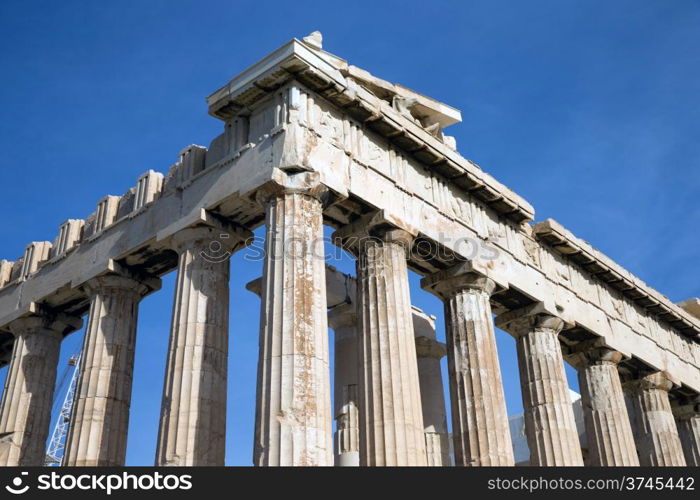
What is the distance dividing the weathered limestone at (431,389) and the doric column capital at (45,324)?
11.6m

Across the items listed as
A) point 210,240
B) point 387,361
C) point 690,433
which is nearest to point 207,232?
point 210,240

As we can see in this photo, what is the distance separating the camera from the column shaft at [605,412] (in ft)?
95.1

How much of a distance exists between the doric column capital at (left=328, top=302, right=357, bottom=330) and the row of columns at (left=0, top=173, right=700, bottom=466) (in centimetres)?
23

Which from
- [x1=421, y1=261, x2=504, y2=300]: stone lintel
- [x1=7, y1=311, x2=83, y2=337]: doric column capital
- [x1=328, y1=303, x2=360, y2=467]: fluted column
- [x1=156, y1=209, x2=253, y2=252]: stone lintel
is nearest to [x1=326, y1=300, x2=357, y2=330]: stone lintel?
[x1=328, y1=303, x2=360, y2=467]: fluted column

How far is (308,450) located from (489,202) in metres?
12.2

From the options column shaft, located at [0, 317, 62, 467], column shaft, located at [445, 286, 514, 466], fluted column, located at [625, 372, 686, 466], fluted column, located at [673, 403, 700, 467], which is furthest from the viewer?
fluted column, located at [673, 403, 700, 467]

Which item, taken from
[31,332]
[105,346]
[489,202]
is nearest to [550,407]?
[489,202]

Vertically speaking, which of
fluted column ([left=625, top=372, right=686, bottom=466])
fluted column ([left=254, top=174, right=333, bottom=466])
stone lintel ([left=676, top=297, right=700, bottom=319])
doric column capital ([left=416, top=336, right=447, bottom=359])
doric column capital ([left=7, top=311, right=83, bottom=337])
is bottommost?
fluted column ([left=254, top=174, right=333, bottom=466])

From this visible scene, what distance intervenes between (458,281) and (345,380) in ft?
19.0

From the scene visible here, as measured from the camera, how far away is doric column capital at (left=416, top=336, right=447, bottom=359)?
31547 millimetres

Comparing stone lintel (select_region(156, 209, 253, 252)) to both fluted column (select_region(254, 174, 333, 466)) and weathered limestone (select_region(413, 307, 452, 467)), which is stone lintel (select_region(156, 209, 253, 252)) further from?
weathered limestone (select_region(413, 307, 452, 467))
